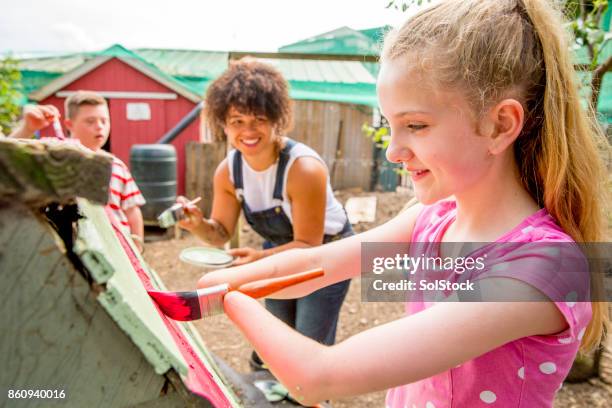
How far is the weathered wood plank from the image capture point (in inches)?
19.6

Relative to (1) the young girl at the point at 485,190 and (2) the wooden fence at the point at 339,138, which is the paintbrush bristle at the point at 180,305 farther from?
(2) the wooden fence at the point at 339,138

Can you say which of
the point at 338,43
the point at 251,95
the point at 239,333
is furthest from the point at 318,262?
the point at 338,43

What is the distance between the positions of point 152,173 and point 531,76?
6310mm

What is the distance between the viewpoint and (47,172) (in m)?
0.52

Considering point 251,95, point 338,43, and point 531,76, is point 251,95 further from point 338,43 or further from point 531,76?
point 338,43

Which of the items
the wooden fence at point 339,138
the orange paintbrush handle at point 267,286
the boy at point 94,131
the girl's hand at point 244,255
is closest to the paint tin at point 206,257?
the girl's hand at point 244,255

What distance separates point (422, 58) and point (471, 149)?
8.3 inches

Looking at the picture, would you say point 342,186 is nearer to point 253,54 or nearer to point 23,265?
point 253,54

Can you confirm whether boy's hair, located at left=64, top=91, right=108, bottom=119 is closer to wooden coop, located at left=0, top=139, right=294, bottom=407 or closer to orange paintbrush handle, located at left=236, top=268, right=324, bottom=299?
orange paintbrush handle, located at left=236, top=268, right=324, bottom=299

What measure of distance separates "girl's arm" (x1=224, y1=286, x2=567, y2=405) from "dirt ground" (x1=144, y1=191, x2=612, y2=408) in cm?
252

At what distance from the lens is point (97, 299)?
0.54 meters

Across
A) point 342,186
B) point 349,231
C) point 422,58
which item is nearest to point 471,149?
point 422,58

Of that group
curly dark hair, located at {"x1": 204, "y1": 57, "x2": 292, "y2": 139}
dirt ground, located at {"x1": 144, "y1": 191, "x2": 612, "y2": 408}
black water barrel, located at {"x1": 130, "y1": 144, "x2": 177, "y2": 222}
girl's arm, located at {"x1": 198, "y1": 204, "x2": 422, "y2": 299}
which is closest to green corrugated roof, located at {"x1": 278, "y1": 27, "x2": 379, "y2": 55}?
curly dark hair, located at {"x1": 204, "y1": 57, "x2": 292, "y2": 139}

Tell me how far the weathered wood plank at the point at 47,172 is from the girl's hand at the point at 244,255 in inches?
76.6
